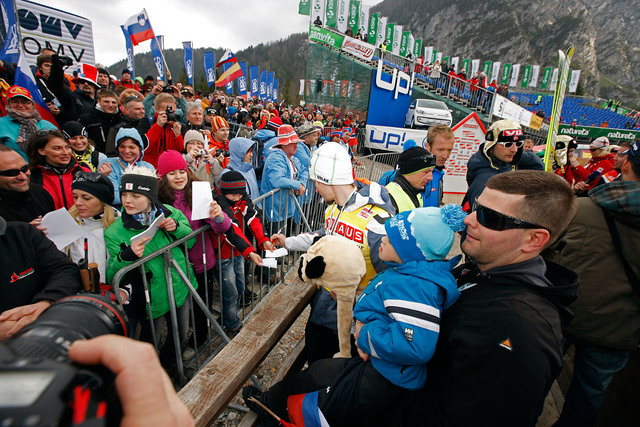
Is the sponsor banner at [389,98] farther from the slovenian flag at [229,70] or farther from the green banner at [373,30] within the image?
the green banner at [373,30]

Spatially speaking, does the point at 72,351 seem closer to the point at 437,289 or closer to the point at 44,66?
the point at 437,289

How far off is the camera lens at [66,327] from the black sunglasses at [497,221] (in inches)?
60.4

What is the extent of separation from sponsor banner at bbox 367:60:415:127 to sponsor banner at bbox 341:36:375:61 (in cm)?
730

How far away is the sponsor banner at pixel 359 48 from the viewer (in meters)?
19.7

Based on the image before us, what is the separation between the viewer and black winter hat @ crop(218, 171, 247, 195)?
3.12m

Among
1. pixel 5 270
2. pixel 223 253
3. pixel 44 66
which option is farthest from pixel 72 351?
pixel 44 66

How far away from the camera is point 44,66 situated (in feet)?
16.5

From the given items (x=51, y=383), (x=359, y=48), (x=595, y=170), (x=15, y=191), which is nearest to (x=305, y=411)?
(x=51, y=383)

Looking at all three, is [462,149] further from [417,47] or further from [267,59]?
[267,59]

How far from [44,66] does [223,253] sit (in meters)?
5.13

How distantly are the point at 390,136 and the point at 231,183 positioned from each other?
9685 millimetres

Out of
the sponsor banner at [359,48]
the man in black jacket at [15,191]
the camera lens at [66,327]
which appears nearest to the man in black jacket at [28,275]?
the man in black jacket at [15,191]

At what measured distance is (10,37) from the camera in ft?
18.9

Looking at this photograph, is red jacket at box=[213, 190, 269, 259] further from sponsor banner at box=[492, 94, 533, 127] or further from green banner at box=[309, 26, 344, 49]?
green banner at box=[309, 26, 344, 49]
